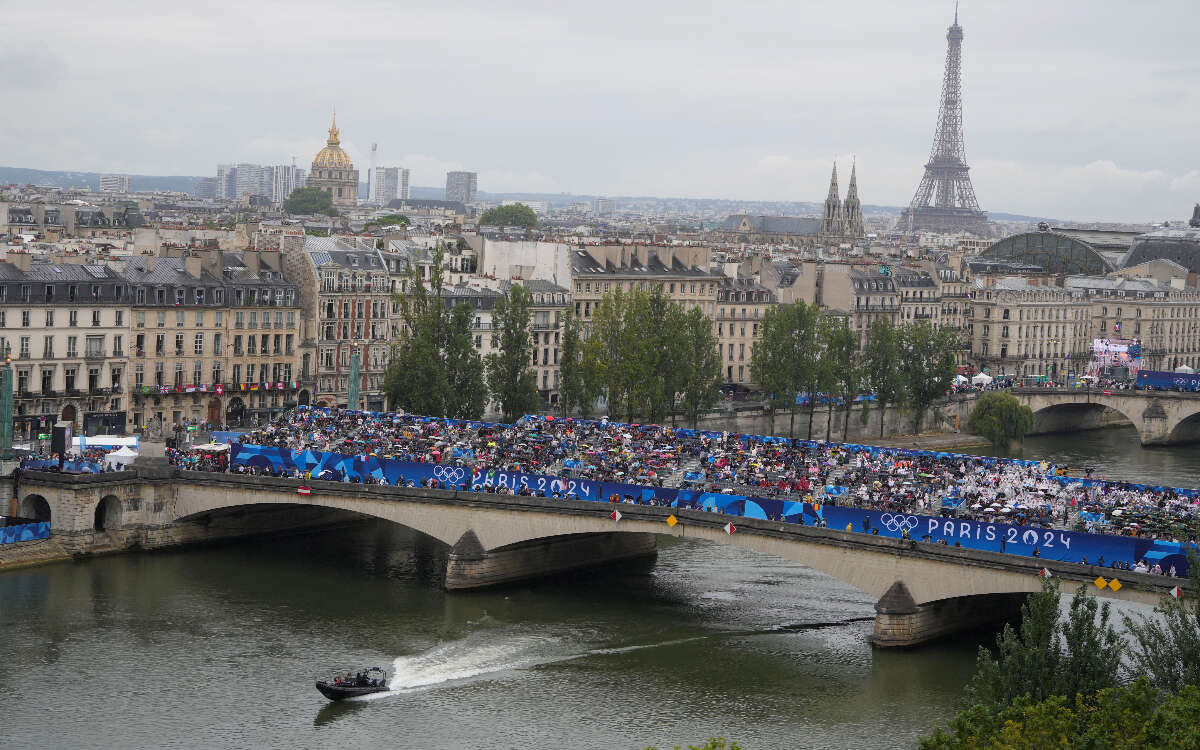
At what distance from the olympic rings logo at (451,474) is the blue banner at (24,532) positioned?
13.9m

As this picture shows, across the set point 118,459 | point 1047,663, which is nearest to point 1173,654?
point 1047,663

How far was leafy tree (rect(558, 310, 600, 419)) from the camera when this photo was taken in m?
93.9

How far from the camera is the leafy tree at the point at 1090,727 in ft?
118

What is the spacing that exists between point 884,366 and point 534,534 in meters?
49.5

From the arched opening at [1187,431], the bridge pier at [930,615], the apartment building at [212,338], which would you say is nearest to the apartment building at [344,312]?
the apartment building at [212,338]

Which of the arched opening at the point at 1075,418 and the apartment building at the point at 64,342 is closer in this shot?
the apartment building at the point at 64,342

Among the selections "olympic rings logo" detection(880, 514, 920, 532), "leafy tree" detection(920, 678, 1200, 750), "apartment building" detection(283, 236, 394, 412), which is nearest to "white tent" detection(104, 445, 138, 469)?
"apartment building" detection(283, 236, 394, 412)

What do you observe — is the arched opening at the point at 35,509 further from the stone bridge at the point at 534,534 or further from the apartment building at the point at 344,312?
the apartment building at the point at 344,312

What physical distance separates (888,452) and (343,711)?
2720 cm

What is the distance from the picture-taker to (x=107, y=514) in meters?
71.6

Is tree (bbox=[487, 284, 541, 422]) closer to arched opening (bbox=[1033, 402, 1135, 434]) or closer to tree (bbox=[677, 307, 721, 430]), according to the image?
tree (bbox=[677, 307, 721, 430])

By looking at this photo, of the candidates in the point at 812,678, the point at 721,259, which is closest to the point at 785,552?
the point at 812,678

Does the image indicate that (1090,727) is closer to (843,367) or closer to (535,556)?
(535,556)

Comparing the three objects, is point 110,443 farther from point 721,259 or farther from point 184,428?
point 721,259
